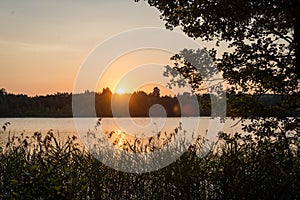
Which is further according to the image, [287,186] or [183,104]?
[183,104]

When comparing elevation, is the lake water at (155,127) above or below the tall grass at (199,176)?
above

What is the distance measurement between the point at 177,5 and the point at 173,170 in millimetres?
2952

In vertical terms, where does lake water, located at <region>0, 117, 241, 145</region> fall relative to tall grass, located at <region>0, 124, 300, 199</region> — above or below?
above

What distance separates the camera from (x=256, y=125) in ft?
27.4

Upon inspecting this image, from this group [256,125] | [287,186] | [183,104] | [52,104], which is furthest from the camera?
[52,104]

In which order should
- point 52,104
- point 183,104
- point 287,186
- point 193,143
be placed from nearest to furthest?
1. point 287,186
2. point 193,143
3. point 183,104
4. point 52,104

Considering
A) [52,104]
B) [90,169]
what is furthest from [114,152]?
[52,104]

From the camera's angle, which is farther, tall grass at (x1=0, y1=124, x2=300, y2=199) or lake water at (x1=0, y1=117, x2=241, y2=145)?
lake water at (x1=0, y1=117, x2=241, y2=145)

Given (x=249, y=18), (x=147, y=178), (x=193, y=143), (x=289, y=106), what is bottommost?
(x=147, y=178)

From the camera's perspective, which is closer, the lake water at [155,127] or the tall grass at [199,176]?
the tall grass at [199,176]

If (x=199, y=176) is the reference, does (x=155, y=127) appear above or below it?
above

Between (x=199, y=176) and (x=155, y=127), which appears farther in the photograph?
(x=155, y=127)

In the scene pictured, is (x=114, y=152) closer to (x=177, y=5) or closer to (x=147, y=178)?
(x=147, y=178)

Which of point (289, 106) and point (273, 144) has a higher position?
point (289, 106)
